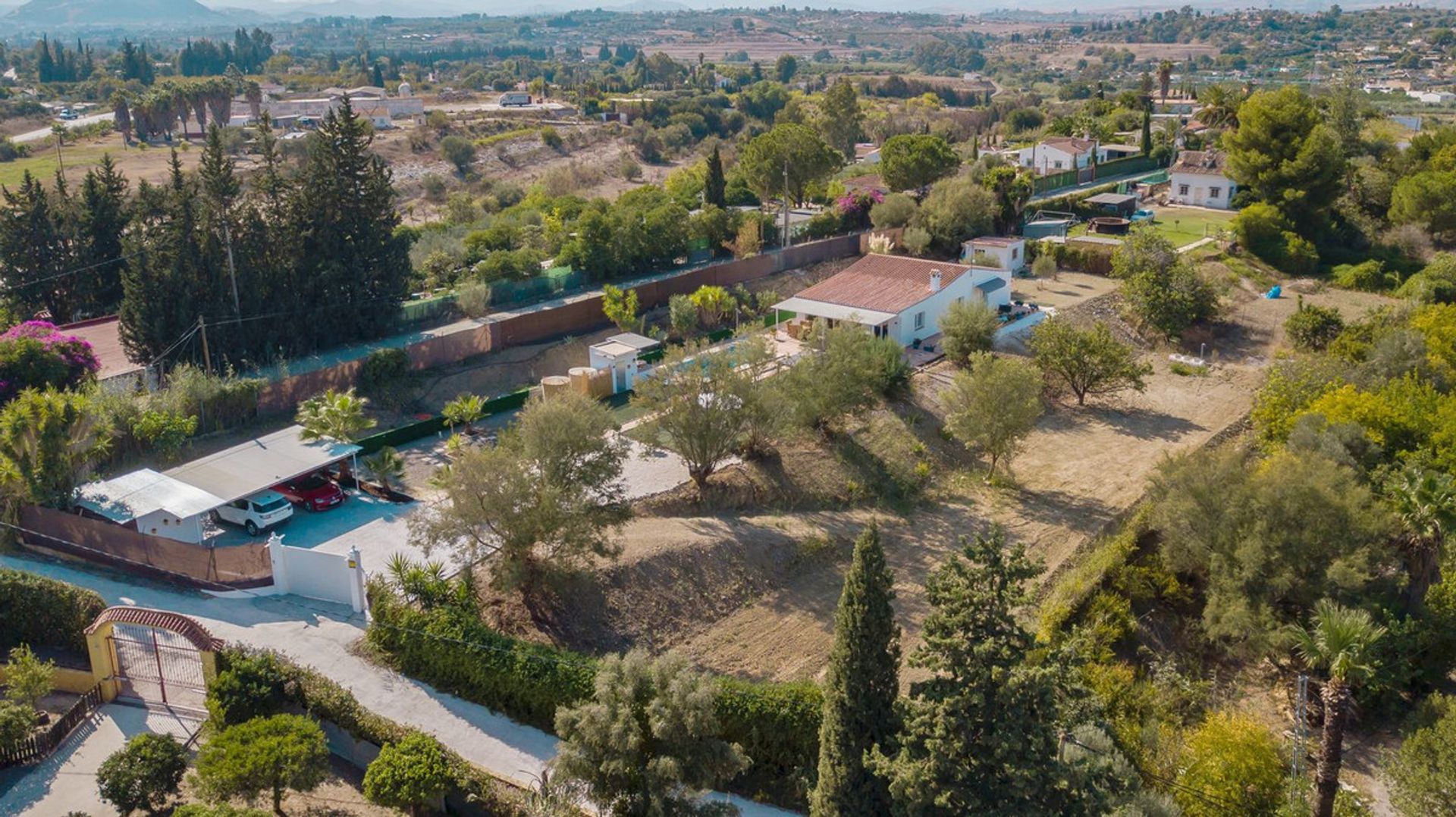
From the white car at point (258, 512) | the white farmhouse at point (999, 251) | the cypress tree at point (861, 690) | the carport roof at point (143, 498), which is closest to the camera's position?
the cypress tree at point (861, 690)

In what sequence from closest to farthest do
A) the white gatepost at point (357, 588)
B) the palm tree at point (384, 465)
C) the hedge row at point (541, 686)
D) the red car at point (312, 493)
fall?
the hedge row at point (541, 686) → the white gatepost at point (357, 588) → the red car at point (312, 493) → the palm tree at point (384, 465)

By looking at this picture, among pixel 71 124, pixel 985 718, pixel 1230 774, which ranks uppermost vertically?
pixel 71 124

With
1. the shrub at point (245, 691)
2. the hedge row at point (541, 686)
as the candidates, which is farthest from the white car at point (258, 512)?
the shrub at point (245, 691)

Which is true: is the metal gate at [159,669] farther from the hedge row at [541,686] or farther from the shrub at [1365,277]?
the shrub at [1365,277]

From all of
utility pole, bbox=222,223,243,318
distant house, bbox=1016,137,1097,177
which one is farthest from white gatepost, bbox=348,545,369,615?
distant house, bbox=1016,137,1097,177

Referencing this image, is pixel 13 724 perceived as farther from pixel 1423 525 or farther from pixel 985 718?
pixel 1423 525

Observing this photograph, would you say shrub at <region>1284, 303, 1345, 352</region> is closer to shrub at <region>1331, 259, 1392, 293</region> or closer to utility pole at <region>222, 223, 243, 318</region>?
shrub at <region>1331, 259, 1392, 293</region>

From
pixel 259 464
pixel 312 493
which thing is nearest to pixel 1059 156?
pixel 312 493
